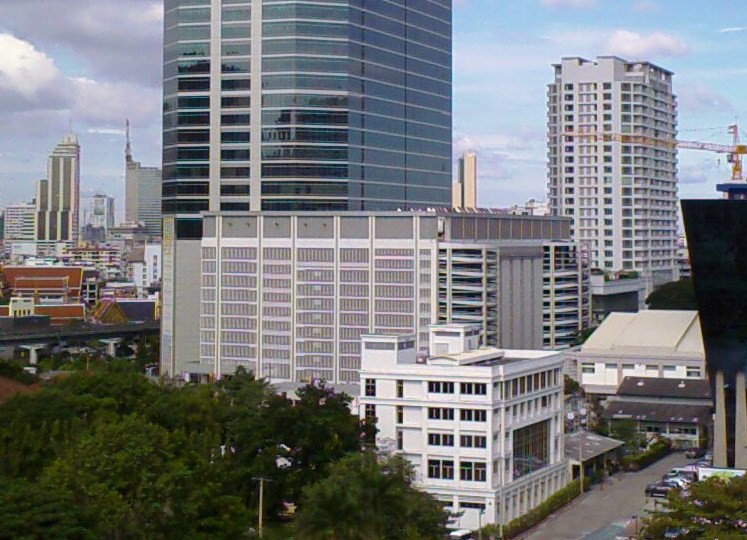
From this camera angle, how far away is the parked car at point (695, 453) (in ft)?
144

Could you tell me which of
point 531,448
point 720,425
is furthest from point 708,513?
point 720,425

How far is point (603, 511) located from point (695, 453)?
10.1 m

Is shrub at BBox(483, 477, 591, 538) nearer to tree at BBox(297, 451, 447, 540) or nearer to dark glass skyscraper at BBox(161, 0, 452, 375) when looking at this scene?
tree at BBox(297, 451, 447, 540)

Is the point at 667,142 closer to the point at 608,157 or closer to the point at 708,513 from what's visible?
the point at 608,157

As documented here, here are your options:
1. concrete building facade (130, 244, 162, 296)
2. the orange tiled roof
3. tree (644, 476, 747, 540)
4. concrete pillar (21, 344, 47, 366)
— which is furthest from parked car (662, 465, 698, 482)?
concrete building facade (130, 244, 162, 296)

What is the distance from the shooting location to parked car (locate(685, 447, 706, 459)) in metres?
44.0

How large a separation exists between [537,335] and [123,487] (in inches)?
1474

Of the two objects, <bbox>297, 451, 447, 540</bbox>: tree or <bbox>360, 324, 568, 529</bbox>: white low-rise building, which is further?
<bbox>360, 324, 568, 529</bbox>: white low-rise building

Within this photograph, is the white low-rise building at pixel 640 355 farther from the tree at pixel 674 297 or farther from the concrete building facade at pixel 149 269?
the concrete building facade at pixel 149 269

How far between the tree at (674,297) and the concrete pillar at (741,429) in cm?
4027

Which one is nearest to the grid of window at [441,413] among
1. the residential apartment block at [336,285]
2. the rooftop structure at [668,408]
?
the rooftop structure at [668,408]

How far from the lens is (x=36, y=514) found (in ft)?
72.7

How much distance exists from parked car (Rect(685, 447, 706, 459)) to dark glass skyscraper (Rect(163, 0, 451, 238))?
22384 mm

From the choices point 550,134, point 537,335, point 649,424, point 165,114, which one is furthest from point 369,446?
point 550,134
